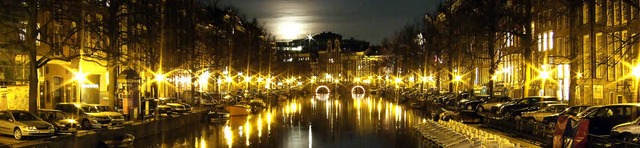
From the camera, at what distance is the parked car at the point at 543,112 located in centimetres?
4500

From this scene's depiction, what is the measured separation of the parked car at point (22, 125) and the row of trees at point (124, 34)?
1704 mm

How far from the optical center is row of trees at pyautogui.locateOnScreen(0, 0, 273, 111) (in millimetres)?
37750

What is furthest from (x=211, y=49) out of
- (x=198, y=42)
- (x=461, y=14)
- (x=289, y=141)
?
(x=289, y=141)

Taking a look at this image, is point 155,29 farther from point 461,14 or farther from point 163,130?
point 461,14

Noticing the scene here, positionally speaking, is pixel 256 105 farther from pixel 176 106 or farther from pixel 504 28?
pixel 504 28

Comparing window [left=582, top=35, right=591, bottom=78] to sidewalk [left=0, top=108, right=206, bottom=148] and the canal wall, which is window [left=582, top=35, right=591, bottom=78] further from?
sidewalk [left=0, top=108, right=206, bottom=148]

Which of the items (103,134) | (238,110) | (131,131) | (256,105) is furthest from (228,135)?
(256,105)

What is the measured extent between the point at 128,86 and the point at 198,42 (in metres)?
33.0

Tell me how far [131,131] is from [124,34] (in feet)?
76.3

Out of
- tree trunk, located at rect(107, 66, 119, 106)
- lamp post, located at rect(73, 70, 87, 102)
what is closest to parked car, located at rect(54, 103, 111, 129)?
tree trunk, located at rect(107, 66, 119, 106)

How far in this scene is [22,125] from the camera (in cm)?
3297

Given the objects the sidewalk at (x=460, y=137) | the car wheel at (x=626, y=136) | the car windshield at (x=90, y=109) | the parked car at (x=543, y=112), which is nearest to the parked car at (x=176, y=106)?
the car windshield at (x=90, y=109)

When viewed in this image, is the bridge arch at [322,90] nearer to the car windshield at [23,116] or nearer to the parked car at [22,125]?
the car windshield at [23,116]

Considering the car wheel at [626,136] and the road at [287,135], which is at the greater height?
the car wheel at [626,136]
